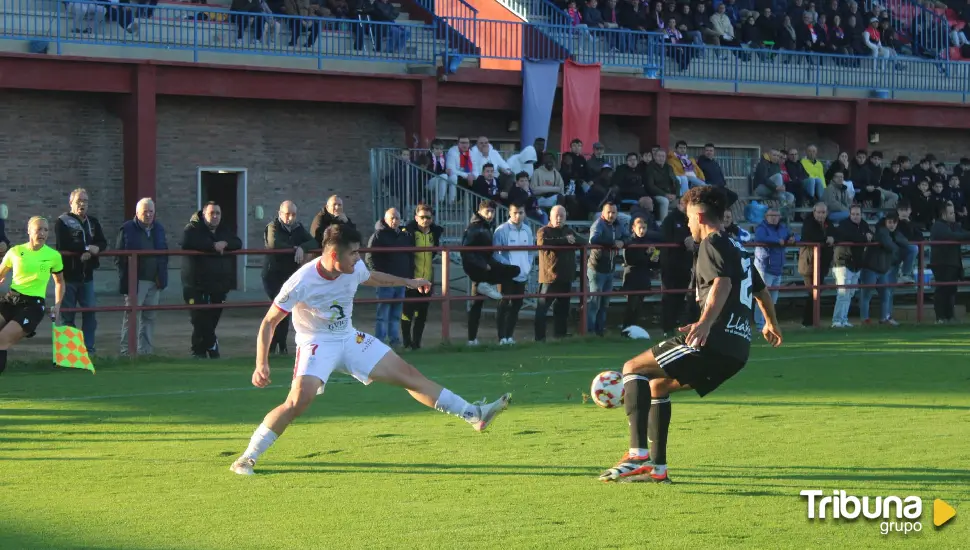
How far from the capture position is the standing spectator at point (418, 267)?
56.1ft

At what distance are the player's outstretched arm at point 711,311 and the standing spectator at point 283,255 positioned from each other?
8617 mm

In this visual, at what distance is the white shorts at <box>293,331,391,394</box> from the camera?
29.5 feet

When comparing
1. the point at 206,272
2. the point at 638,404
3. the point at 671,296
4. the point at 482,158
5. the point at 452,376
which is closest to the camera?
the point at 638,404

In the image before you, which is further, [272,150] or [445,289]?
[272,150]

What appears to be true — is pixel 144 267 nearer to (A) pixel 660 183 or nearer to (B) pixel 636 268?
(B) pixel 636 268

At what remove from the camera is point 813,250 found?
66.7 ft

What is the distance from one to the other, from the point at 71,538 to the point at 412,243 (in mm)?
10448

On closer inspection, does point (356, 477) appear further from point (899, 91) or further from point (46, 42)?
point (899, 91)

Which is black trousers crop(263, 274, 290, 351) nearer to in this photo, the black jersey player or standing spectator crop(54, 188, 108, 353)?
standing spectator crop(54, 188, 108, 353)

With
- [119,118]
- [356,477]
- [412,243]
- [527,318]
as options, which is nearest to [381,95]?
[119,118]

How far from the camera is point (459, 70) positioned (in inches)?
1085

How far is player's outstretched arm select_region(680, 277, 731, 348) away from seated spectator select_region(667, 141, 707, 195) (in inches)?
683

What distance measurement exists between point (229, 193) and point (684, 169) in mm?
8809

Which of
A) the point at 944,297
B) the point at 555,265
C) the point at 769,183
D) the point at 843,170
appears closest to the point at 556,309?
the point at 555,265
